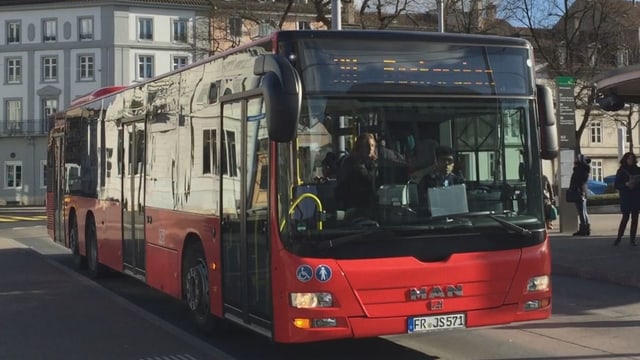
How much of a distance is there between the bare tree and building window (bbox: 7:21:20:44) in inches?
1868

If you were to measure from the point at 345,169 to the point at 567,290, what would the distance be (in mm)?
6078

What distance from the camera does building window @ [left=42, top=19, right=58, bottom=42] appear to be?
65125 mm

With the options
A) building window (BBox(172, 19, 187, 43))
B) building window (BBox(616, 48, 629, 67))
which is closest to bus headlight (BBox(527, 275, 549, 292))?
building window (BBox(616, 48, 629, 67))

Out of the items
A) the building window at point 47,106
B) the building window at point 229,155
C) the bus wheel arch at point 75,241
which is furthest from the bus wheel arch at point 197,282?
the building window at point 47,106

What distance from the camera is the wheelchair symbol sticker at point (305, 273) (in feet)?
19.2

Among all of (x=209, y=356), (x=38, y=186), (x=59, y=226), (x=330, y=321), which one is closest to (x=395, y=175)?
(x=330, y=321)

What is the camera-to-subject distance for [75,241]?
1431 cm

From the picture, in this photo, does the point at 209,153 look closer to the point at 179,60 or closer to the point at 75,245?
the point at 75,245

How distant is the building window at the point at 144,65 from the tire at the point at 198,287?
58.5 m

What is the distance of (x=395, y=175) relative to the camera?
20.0 ft

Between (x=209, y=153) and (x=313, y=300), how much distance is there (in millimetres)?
2311

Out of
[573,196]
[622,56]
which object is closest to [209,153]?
[573,196]

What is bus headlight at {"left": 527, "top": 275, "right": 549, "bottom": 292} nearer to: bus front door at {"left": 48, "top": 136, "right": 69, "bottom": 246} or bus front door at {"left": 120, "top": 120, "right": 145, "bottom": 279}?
bus front door at {"left": 120, "top": 120, "right": 145, "bottom": 279}

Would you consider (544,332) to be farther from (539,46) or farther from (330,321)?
(539,46)
